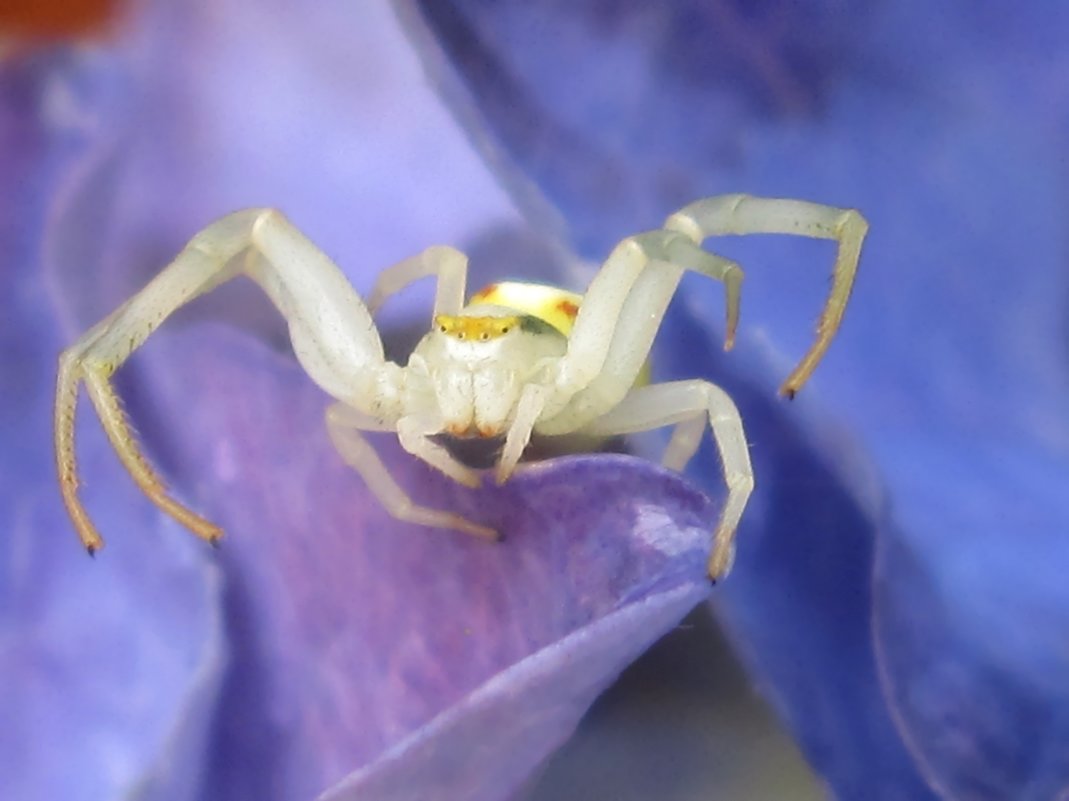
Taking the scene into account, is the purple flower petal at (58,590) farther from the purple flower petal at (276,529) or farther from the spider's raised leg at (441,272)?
the spider's raised leg at (441,272)

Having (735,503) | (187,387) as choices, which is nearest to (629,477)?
(735,503)

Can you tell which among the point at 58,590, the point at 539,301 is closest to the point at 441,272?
the point at 539,301

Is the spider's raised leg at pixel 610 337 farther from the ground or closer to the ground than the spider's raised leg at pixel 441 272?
closer to the ground

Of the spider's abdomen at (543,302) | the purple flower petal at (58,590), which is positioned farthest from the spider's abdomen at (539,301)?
the purple flower petal at (58,590)

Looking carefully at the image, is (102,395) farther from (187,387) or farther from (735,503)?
(735,503)

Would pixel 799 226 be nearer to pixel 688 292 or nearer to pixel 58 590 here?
pixel 688 292

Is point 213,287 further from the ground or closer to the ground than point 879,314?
further from the ground

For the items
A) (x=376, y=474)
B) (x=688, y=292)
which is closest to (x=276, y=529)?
(x=376, y=474)

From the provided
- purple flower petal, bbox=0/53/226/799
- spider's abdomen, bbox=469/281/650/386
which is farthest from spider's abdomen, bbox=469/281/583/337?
purple flower petal, bbox=0/53/226/799
